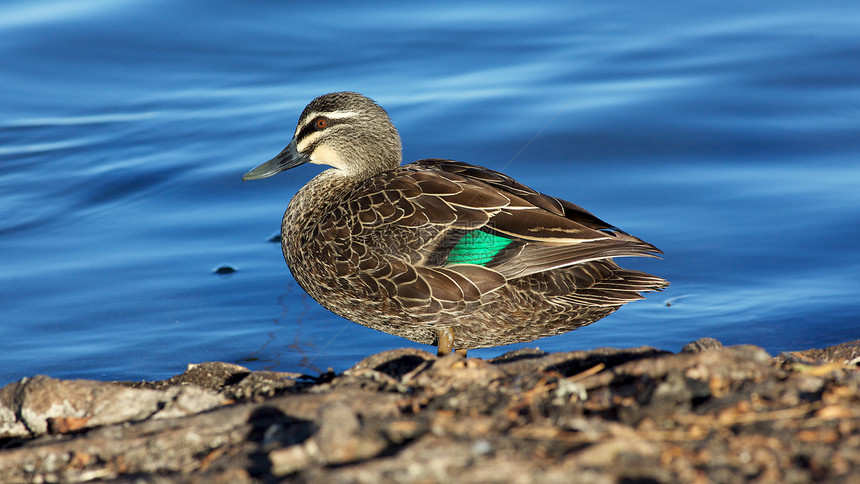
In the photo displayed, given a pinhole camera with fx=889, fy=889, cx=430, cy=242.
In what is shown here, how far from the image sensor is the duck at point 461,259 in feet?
17.9

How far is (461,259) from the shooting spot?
18.0 ft

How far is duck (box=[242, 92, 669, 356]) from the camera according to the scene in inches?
215

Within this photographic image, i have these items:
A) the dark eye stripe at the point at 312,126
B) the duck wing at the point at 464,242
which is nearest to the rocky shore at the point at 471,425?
the duck wing at the point at 464,242

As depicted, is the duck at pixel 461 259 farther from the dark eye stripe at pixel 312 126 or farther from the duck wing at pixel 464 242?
the dark eye stripe at pixel 312 126

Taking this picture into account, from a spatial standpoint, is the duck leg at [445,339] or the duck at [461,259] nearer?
the duck at [461,259]

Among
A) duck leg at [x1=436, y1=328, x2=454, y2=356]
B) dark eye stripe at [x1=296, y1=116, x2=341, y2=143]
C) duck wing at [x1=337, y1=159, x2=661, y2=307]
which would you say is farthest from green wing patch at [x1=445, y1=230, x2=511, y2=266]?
dark eye stripe at [x1=296, y1=116, x2=341, y2=143]

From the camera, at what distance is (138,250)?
8.58 meters

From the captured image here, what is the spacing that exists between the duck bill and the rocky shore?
109 inches

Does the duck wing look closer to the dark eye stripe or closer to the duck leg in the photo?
the duck leg

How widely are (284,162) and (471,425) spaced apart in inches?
164

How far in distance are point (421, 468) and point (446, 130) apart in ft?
27.0

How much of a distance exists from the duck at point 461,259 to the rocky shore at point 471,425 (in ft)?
3.80

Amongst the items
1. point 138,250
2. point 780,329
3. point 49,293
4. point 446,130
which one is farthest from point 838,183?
point 49,293

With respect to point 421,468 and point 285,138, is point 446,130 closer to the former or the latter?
point 285,138
